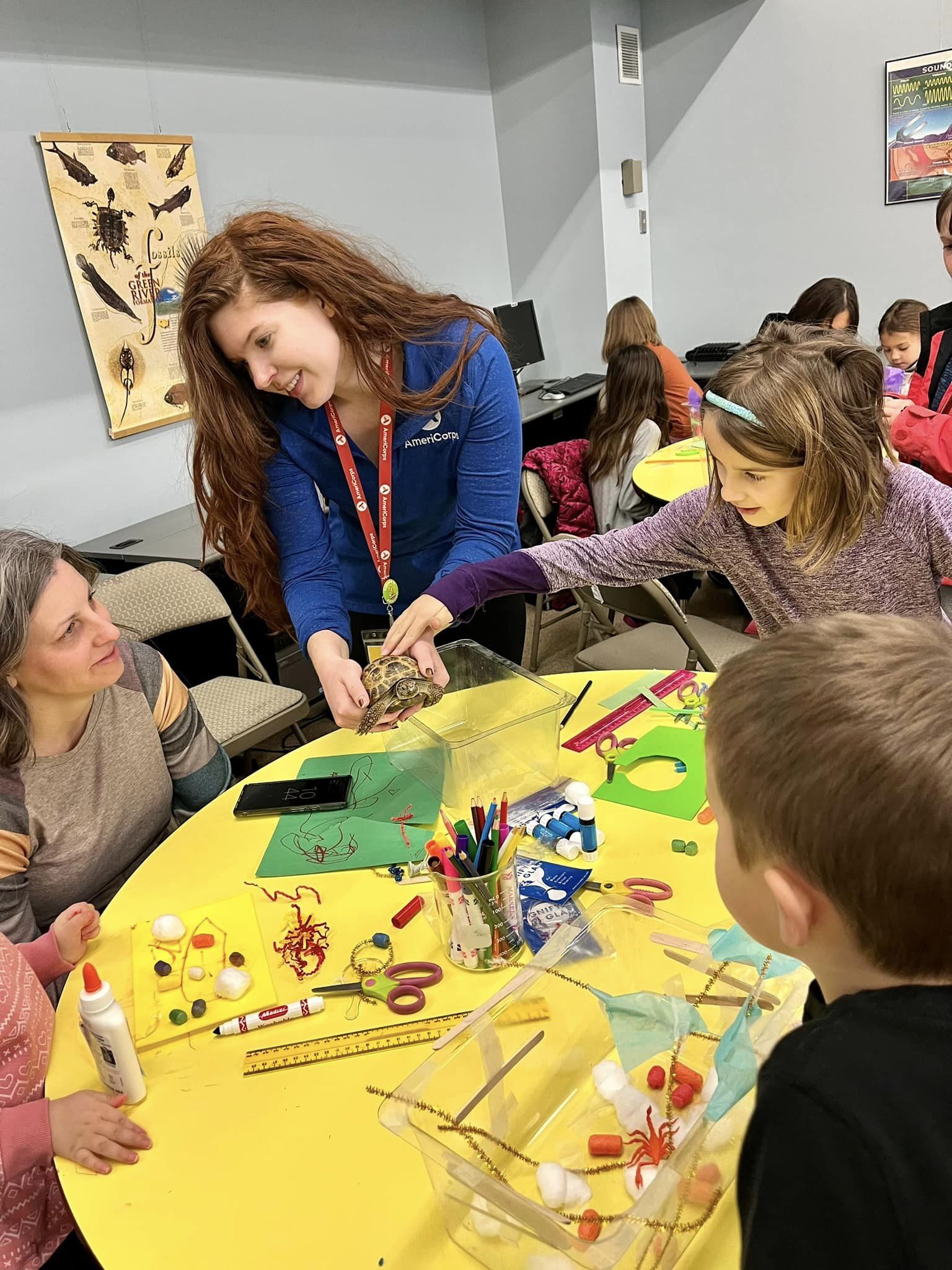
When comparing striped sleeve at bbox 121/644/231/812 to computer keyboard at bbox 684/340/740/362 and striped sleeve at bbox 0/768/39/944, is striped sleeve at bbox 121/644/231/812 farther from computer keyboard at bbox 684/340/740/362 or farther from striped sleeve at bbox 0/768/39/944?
computer keyboard at bbox 684/340/740/362

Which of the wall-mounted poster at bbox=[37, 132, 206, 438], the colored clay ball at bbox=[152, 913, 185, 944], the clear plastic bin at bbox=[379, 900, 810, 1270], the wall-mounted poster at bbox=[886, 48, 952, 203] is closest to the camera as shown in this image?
the clear plastic bin at bbox=[379, 900, 810, 1270]

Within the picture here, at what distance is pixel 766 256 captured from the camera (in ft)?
17.5

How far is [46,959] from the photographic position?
3.94ft

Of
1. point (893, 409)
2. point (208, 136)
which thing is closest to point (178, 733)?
point (893, 409)

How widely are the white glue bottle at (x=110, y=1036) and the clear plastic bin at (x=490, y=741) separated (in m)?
0.55

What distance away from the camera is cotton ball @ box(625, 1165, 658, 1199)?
30.5 inches

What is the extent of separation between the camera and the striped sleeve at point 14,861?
1.32 meters

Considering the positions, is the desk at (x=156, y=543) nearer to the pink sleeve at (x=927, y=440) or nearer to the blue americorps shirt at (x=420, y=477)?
the blue americorps shirt at (x=420, y=477)

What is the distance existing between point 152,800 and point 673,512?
3.56ft

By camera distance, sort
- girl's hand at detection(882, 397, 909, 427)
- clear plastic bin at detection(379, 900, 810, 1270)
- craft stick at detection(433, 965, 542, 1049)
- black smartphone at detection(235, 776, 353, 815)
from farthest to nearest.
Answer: girl's hand at detection(882, 397, 909, 427)
black smartphone at detection(235, 776, 353, 815)
craft stick at detection(433, 965, 542, 1049)
clear plastic bin at detection(379, 900, 810, 1270)

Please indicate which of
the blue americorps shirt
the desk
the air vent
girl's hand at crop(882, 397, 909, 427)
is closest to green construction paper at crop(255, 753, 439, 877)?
the blue americorps shirt

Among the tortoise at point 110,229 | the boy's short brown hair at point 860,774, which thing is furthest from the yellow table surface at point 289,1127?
the tortoise at point 110,229

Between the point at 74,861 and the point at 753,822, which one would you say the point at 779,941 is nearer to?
the point at 753,822

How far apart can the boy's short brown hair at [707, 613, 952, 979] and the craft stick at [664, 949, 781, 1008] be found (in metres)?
0.27
